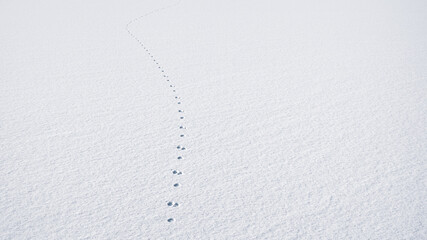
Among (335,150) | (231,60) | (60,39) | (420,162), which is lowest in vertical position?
(420,162)

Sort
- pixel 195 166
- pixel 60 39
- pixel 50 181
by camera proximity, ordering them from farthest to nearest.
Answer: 1. pixel 60 39
2. pixel 195 166
3. pixel 50 181

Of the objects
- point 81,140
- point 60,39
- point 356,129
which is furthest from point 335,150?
point 60,39

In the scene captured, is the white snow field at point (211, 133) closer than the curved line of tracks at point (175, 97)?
Yes

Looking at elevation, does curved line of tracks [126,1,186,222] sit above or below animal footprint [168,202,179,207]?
above

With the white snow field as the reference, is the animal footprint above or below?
below

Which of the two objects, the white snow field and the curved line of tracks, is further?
the curved line of tracks

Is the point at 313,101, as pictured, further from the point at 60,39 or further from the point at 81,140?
the point at 60,39

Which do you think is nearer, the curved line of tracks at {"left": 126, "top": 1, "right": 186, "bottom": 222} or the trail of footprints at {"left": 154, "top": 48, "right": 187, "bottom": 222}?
the trail of footprints at {"left": 154, "top": 48, "right": 187, "bottom": 222}

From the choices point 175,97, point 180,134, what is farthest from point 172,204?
point 175,97
